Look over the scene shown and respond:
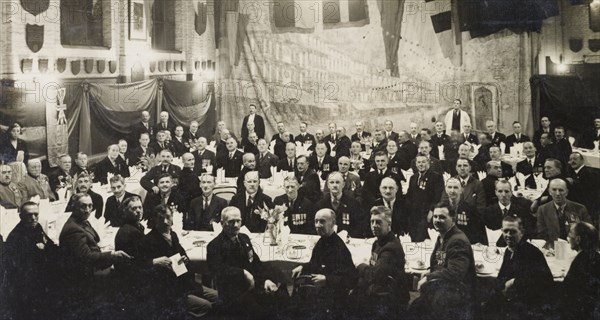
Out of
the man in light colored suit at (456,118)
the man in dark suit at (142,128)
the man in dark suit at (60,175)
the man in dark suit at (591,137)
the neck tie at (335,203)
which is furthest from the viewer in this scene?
the man in dark suit at (142,128)

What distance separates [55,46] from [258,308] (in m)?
3.50

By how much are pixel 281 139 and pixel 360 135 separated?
86cm

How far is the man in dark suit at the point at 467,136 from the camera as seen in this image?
5809 millimetres

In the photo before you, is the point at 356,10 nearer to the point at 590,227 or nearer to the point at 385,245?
the point at 385,245

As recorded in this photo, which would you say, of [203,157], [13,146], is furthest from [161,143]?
[13,146]

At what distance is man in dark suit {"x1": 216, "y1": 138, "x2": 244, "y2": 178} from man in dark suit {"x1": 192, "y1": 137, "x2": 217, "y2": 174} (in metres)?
0.07

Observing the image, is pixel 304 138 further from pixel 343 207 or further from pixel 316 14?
pixel 316 14

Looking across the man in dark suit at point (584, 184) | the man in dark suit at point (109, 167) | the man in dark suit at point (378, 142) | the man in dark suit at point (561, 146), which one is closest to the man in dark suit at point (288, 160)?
the man in dark suit at point (378, 142)

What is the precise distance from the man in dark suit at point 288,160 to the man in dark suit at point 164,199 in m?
1.11

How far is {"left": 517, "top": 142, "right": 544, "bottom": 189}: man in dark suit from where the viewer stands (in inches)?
223

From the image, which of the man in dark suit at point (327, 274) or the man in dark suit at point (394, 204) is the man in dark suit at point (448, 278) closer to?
the man in dark suit at point (394, 204)

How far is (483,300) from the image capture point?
5.47 metres

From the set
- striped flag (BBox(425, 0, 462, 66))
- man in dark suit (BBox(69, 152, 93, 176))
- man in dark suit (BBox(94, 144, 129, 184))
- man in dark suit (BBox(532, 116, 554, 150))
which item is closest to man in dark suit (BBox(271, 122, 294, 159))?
man in dark suit (BBox(94, 144, 129, 184))

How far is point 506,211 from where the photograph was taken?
5.57 m
